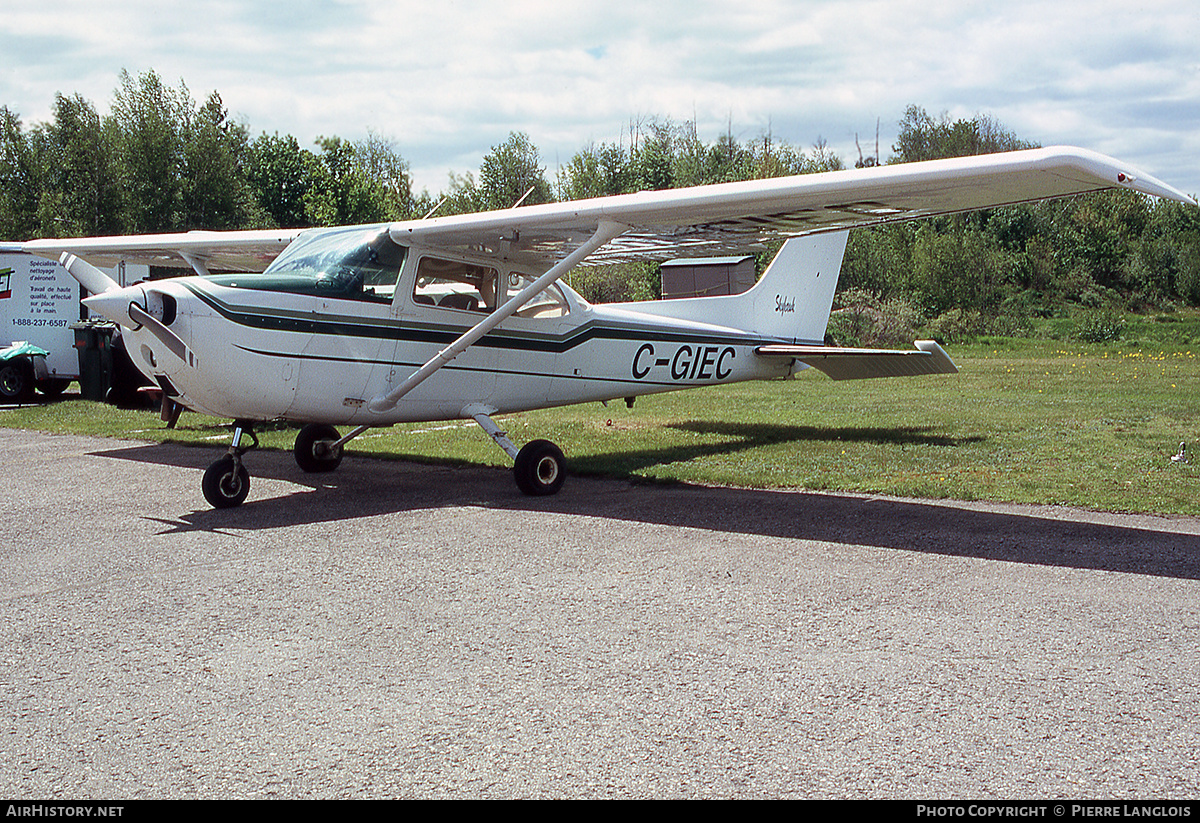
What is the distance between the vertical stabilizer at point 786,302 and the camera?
37.7 ft

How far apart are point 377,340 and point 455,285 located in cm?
109

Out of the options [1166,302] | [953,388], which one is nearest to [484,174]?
[1166,302]

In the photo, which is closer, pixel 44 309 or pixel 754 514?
pixel 754 514

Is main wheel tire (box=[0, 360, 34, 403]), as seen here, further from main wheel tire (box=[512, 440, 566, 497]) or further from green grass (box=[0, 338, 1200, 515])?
main wheel tire (box=[512, 440, 566, 497])

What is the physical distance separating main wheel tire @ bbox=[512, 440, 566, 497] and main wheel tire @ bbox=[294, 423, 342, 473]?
237cm

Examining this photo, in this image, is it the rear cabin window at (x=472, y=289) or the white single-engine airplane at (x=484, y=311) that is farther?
the rear cabin window at (x=472, y=289)

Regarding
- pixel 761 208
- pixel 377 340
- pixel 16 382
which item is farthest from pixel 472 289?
pixel 16 382

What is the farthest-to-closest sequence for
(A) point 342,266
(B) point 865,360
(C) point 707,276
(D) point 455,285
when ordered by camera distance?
(C) point 707,276, (B) point 865,360, (D) point 455,285, (A) point 342,266

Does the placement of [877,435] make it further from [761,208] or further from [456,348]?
[456,348]

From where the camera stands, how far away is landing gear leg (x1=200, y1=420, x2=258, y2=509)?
7.67 m

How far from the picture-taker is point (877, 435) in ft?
37.5

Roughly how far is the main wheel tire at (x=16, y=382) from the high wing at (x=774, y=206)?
12.9 m

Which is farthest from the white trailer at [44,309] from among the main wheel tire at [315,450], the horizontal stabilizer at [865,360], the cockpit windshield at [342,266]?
the horizontal stabilizer at [865,360]

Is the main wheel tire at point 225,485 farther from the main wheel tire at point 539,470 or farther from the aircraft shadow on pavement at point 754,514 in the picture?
the main wheel tire at point 539,470
